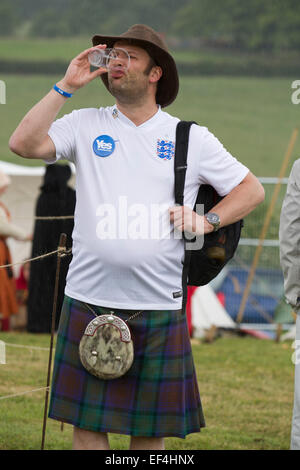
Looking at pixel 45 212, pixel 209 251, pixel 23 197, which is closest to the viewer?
pixel 209 251

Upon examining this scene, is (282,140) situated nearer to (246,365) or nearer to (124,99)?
(246,365)

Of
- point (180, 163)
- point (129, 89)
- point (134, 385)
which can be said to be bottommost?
point (134, 385)

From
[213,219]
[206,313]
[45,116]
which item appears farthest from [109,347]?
[206,313]

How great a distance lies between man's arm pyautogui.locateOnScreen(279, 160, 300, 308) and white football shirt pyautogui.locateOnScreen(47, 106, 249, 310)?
0.37m

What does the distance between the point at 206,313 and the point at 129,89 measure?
5662 millimetres

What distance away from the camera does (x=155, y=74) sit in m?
2.68

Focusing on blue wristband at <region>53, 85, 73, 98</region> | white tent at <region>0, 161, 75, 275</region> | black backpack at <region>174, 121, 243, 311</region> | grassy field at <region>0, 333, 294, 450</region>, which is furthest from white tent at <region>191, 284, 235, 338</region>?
blue wristband at <region>53, 85, 73, 98</region>

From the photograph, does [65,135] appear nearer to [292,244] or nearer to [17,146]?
[17,146]

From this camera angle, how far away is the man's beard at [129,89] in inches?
100

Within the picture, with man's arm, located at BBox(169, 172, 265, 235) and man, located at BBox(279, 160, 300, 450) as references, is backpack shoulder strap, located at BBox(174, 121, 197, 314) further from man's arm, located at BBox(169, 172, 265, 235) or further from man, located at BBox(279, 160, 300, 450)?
man, located at BBox(279, 160, 300, 450)

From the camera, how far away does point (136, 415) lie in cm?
261

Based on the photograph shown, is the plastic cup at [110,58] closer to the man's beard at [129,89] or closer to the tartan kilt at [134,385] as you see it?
the man's beard at [129,89]

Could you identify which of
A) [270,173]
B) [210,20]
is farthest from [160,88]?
[210,20]
